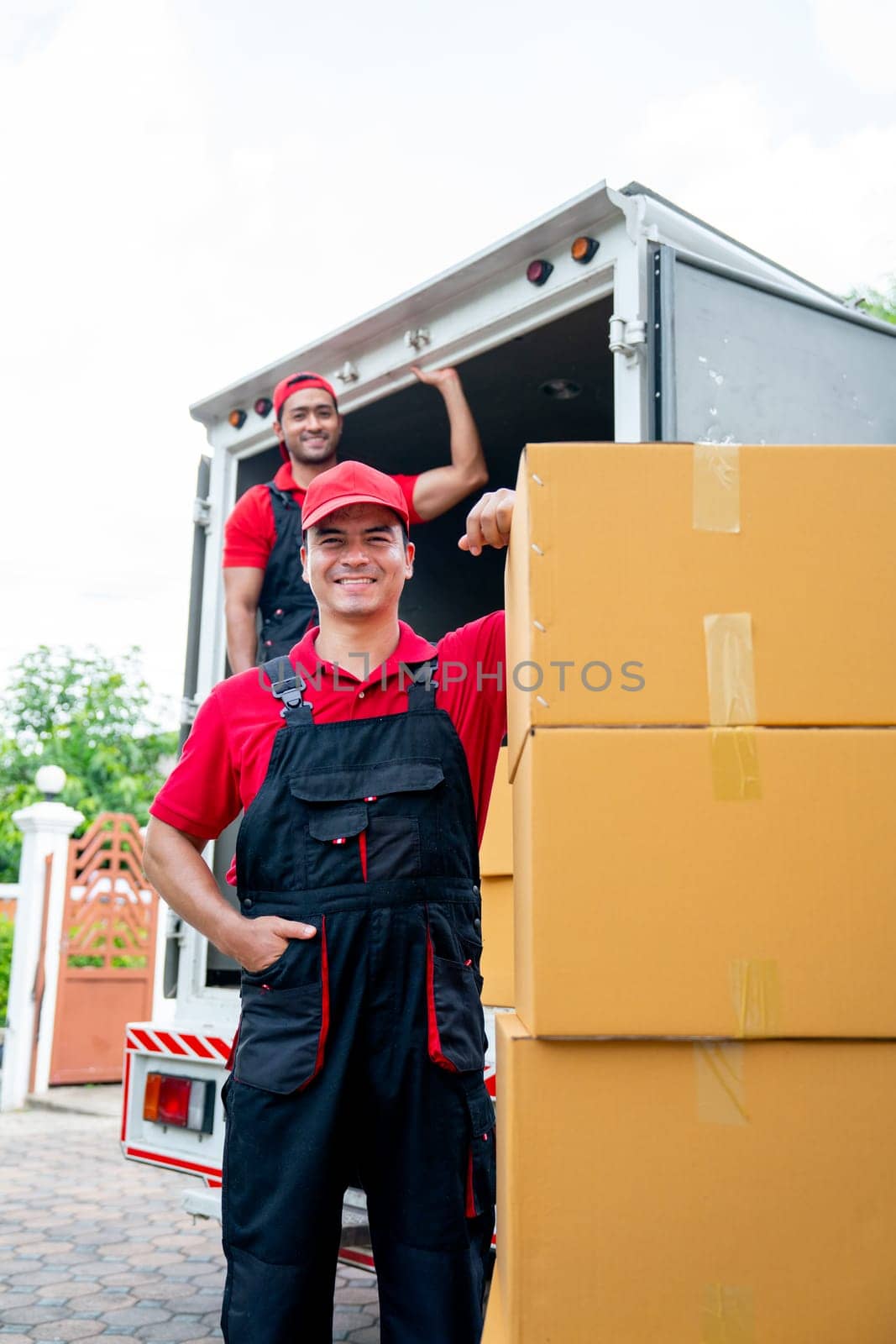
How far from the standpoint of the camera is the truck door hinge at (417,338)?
3.32 metres

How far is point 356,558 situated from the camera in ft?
6.90

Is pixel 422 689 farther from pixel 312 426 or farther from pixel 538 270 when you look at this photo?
pixel 312 426

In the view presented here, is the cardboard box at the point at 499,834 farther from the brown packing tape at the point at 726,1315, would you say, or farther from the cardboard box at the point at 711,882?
the brown packing tape at the point at 726,1315

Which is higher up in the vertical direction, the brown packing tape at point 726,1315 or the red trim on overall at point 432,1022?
the red trim on overall at point 432,1022

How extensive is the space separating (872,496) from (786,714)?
0.30 m

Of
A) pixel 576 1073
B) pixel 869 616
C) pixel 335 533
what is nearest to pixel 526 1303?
pixel 576 1073

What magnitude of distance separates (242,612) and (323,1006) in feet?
6.64

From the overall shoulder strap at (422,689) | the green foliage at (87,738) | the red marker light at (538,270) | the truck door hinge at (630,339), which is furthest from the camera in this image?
the green foliage at (87,738)

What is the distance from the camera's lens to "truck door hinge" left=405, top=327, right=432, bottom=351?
10.9 feet

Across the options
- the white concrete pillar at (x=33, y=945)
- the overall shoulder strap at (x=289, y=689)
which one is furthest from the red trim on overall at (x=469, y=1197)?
the white concrete pillar at (x=33, y=945)

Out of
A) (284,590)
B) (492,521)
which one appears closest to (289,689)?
(492,521)

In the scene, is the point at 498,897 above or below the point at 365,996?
above

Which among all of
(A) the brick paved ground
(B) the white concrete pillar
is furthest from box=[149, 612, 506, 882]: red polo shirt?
(B) the white concrete pillar

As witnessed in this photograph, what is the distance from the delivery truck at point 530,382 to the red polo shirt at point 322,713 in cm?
67
